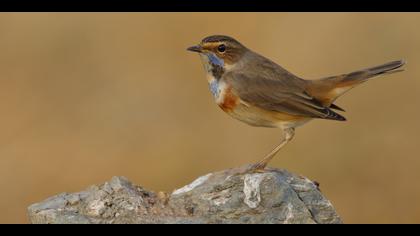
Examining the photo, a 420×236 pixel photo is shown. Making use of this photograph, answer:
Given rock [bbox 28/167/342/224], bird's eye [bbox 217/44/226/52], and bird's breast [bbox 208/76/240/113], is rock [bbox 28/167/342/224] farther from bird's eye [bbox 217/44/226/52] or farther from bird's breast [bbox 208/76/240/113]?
bird's eye [bbox 217/44/226/52]

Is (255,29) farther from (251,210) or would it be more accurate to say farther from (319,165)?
(251,210)

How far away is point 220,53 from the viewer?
12.4 m

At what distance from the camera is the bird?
12031 millimetres

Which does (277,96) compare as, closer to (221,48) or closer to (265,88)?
(265,88)

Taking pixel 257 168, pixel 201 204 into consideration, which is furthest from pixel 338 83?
pixel 201 204

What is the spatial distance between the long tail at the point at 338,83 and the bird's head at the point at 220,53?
1040 mm

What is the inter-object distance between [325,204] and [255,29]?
14.0m

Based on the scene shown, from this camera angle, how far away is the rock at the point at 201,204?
940 cm

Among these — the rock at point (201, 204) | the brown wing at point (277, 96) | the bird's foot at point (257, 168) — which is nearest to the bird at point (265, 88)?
the brown wing at point (277, 96)

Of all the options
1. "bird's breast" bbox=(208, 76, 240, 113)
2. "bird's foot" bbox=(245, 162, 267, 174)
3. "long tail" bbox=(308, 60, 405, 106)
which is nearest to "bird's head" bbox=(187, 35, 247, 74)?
"bird's breast" bbox=(208, 76, 240, 113)

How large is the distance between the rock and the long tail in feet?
8.42

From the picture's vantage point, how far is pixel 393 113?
68.1 feet

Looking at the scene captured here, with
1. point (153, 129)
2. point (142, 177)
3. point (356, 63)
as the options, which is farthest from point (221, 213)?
point (356, 63)

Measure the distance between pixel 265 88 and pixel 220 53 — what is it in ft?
2.41
